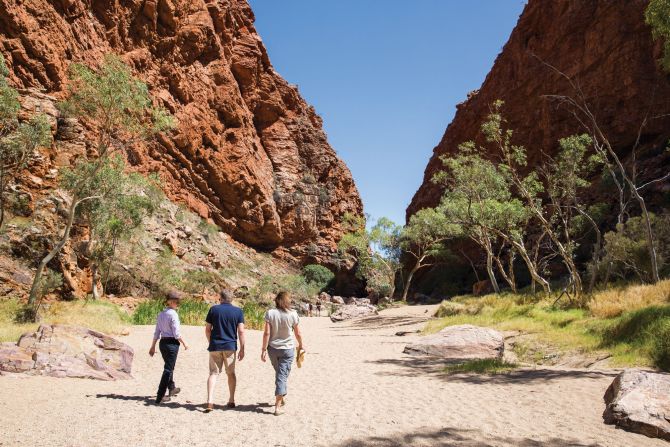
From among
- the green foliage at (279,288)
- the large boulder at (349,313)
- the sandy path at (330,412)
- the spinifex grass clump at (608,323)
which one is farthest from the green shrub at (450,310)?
the green foliage at (279,288)

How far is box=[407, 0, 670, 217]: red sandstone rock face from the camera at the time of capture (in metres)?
37.9

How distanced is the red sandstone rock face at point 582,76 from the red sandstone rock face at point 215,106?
25.0 m

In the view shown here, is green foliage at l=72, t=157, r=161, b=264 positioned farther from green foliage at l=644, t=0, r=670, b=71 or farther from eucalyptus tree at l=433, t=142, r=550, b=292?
green foliage at l=644, t=0, r=670, b=71

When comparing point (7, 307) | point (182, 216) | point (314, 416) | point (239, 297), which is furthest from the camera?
point (182, 216)

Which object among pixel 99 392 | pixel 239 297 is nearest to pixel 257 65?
pixel 239 297

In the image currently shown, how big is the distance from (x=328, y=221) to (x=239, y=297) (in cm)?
3036

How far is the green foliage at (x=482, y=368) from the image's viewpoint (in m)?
9.59

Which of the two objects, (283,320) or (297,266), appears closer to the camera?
(283,320)

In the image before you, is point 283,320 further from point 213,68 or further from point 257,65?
point 257,65

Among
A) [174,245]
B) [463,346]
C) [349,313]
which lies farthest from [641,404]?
[174,245]

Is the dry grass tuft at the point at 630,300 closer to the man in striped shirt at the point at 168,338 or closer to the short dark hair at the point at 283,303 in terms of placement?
the short dark hair at the point at 283,303

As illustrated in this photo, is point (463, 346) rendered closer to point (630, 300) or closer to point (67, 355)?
point (630, 300)

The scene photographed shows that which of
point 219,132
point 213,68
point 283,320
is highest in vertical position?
point 213,68

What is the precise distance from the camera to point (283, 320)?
6125mm
